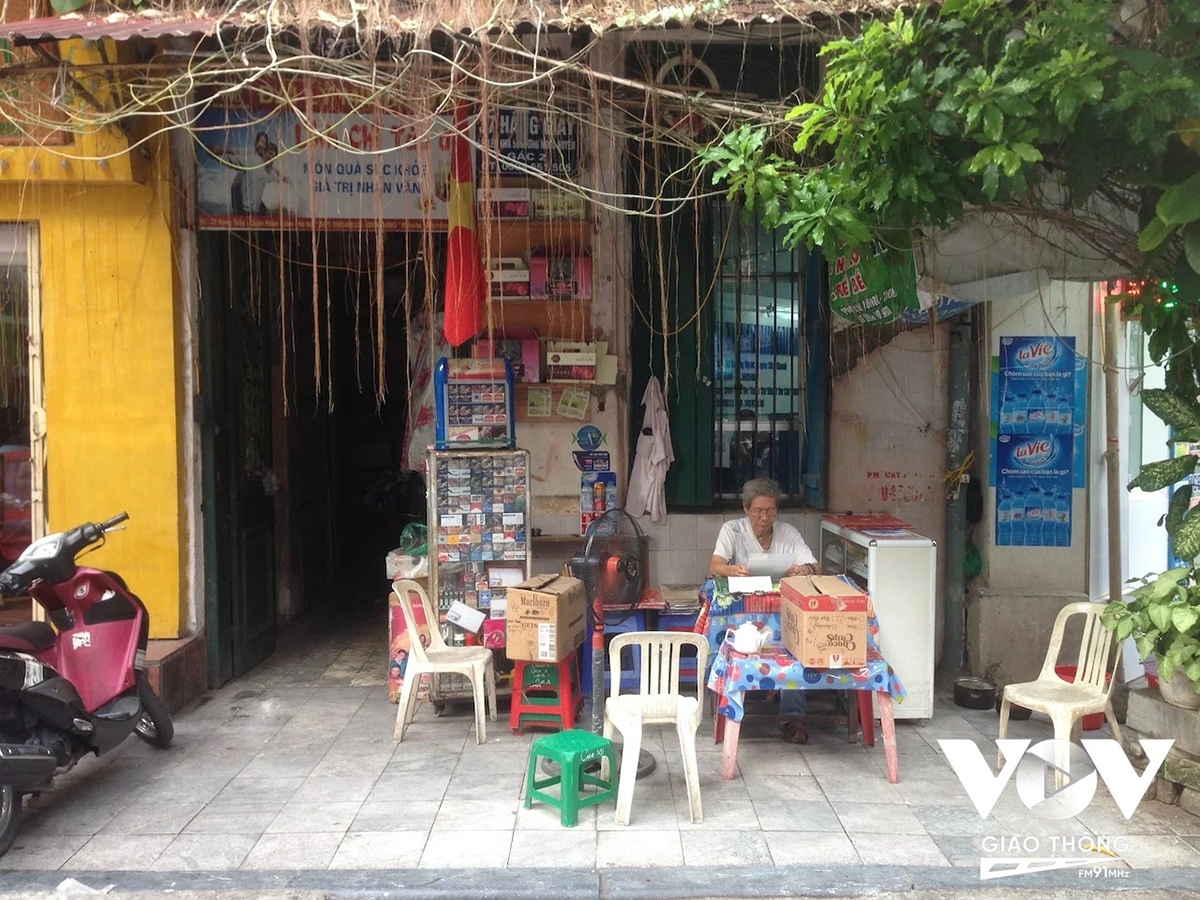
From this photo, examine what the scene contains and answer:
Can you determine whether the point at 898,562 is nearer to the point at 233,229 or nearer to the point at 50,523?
the point at 233,229

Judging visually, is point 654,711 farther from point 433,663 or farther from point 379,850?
point 433,663

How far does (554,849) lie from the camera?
4.16 meters

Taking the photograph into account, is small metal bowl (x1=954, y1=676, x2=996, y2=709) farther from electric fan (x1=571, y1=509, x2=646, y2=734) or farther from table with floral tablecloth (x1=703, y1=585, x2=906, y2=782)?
electric fan (x1=571, y1=509, x2=646, y2=734)

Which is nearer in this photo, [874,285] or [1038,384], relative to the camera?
[874,285]

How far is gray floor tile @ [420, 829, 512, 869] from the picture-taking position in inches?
159

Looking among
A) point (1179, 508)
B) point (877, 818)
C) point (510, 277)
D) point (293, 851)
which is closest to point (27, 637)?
point (293, 851)

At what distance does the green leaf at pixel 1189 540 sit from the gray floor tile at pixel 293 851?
13.2 feet

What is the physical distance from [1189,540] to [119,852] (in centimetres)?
499

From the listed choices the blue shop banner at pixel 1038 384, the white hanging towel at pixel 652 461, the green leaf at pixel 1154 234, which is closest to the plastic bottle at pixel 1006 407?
the blue shop banner at pixel 1038 384

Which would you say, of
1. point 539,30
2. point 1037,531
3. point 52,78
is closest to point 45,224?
point 52,78

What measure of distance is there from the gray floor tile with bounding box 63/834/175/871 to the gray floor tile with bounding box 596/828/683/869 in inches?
77.3

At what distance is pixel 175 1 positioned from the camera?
510 cm

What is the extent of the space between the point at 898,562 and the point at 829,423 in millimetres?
1456

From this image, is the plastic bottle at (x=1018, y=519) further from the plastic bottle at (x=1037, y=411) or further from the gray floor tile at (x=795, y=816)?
the gray floor tile at (x=795, y=816)
